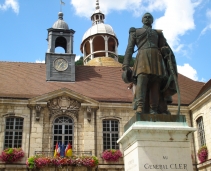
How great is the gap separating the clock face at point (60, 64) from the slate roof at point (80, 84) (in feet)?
3.11

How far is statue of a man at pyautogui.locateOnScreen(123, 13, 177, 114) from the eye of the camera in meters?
5.84

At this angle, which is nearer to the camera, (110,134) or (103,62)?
(110,134)

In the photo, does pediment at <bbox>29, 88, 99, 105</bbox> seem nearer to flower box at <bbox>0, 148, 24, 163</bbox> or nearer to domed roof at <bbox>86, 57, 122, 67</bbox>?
flower box at <bbox>0, 148, 24, 163</bbox>

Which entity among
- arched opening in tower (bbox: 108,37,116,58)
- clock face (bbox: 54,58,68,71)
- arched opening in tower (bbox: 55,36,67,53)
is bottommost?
clock face (bbox: 54,58,68,71)

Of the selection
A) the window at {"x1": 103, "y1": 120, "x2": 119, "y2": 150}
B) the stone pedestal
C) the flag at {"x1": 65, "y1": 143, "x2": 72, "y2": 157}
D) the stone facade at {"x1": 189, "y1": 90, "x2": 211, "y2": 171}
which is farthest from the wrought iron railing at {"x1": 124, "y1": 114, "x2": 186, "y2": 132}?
the window at {"x1": 103, "y1": 120, "x2": 119, "y2": 150}

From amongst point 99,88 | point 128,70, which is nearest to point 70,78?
point 99,88

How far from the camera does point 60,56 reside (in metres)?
22.0

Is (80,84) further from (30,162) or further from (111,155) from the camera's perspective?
(30,162)

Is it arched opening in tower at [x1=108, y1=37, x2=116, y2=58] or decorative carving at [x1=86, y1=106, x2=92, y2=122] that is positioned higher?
arched opening in tower at [x1=108, y1=37, x2=116, y2=58]

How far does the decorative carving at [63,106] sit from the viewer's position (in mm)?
19016

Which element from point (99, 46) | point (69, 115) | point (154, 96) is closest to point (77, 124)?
point (69, 115)

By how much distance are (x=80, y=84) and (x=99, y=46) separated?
1134 cm

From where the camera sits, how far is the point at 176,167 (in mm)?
5277

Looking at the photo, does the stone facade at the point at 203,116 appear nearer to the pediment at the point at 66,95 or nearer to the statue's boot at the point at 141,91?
the pediment at the point at 66,95
